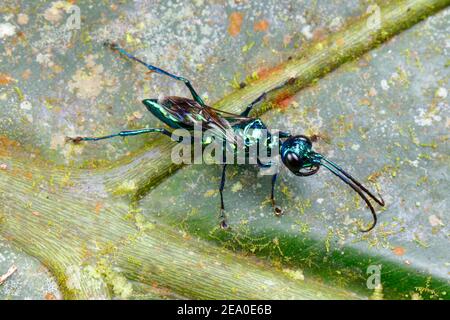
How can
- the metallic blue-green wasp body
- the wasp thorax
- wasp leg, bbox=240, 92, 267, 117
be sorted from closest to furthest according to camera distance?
the wasp thorax → the metallic blue-green wasp body → wasp leg, bbox=240, 92, 267, 117

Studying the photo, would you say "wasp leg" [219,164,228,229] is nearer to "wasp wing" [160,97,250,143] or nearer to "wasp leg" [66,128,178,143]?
"wasp wing" [160,97,250,143]

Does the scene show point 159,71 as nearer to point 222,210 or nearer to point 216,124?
point 216,124

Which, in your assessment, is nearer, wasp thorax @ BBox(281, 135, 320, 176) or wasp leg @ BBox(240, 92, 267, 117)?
wasp thorax @ BBox(281, 135, 320, 176)

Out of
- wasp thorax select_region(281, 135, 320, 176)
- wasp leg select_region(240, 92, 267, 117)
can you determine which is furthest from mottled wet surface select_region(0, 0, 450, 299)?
wasp thorax select_region(281, 135, 320, 176)

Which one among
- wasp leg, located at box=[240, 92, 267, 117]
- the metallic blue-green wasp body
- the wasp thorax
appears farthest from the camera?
wasp leg, located at box=[240, 92, 267, 117]

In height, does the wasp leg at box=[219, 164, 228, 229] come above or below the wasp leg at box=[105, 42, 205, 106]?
below

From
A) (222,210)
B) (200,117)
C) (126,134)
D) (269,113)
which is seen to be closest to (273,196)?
(222,210)

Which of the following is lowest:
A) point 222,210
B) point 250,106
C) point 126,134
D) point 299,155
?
point 222,210

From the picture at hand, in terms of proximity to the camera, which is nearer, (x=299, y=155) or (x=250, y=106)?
(x=299, y=155)

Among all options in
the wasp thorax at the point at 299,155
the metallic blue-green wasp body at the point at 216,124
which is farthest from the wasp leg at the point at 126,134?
the wasp thorax at the point at 299,155

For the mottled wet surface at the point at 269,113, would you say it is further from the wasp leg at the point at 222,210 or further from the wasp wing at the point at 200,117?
the wasp wing at the point at 200,117
